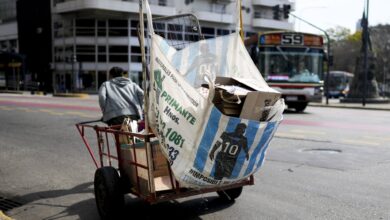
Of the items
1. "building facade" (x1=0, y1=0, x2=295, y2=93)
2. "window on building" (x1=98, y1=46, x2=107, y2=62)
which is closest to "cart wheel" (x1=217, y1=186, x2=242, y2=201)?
"building facade" (x1=0, y1=0, x2=295, y2=93)

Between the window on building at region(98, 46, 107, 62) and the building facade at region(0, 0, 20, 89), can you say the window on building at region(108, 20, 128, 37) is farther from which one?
the building facade at region(0, 0, 20, 89)

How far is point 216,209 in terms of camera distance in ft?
17.1

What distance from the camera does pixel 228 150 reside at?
3.97 metres

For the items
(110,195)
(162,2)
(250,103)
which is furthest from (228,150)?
(162,2)

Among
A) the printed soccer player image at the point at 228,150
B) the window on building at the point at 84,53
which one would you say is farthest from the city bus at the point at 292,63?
the window on building at the point at 84,53

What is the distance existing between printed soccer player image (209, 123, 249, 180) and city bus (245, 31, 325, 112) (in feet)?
49.0

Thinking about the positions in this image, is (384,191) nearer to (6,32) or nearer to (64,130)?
(64,130)

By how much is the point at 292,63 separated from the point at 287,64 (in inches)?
9.0

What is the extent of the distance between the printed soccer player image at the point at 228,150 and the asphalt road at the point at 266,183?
107cm

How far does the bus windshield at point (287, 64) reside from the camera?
1886 centimetres

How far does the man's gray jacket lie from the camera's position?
6.03m

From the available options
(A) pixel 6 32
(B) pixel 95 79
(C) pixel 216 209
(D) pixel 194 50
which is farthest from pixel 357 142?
(A) pixel 6 32

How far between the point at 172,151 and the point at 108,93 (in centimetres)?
236

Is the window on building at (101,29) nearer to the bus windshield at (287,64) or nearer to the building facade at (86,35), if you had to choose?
the building facade at (86,35)
